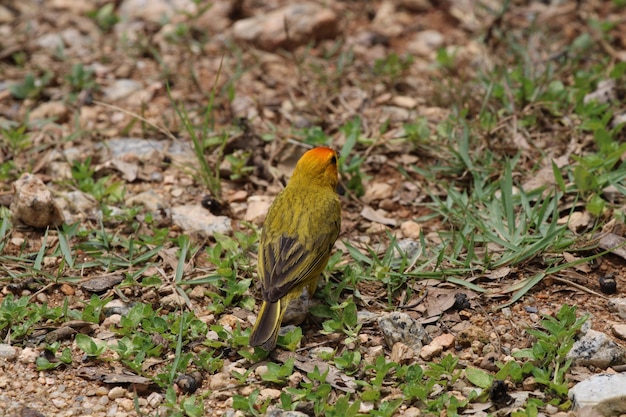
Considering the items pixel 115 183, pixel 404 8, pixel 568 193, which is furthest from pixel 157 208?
pixel 404 8

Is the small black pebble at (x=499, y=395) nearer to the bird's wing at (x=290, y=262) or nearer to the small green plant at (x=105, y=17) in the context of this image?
the bird's wing at (x=290, y=262)

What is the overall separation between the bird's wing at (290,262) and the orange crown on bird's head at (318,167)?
1.82ft

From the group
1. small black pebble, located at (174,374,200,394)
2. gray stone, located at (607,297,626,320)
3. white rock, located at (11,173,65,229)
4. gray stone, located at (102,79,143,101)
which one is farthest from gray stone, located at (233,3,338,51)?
small black pebble, located at (174,374,200,394)

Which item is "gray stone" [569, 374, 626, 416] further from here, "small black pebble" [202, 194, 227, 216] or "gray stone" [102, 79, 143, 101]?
"gray stone" [102, 79, 143, 101]

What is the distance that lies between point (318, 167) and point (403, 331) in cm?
149

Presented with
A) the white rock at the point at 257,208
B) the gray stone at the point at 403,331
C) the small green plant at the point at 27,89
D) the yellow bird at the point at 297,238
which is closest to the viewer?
the gray stone at the point at 403,331

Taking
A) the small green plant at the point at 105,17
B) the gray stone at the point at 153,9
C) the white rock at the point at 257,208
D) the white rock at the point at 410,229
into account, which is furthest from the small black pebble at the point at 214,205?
the small green plant at the point at 105,17

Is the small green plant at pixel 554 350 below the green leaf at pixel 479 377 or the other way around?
the other way around

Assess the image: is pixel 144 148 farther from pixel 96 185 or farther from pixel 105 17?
→ pixel 105 17

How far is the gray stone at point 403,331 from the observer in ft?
14.3

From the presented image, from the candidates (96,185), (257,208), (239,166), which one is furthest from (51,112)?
(257,208)

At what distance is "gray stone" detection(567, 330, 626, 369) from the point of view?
4.07 meters

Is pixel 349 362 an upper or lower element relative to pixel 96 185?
upper

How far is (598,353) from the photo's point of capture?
407cm
